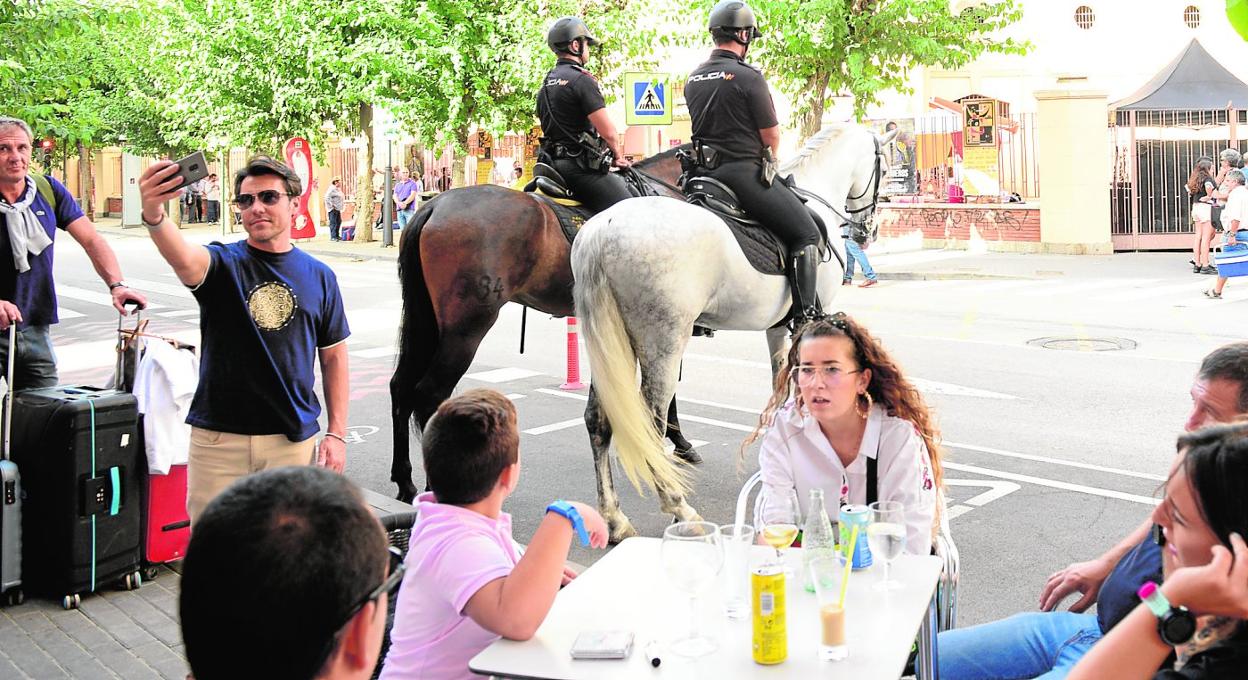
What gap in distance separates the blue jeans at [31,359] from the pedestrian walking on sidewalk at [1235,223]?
15591mm

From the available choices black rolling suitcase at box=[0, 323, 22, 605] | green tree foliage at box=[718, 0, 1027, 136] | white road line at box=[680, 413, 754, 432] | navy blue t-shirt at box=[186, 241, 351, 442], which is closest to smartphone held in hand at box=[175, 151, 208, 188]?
navy blue t-shirt at box=[186, 241, 351, 442]

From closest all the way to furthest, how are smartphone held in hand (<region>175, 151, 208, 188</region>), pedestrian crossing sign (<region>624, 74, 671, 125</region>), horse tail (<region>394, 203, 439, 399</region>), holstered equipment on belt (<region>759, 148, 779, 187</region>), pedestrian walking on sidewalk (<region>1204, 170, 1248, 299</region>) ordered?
smartphone held in hand (<region>175, 151, 208, 188</region>), holstered equipment on belt (<region>759, 148, 779, 187</region>), horse tail (<region>394, 203, 439, 399</region>), pedestrian walking on sidewalk (<region>1204, 170, 1248, 299</region>), pedestrian crossing sign (<region>624, 74, 671, 125</region>)

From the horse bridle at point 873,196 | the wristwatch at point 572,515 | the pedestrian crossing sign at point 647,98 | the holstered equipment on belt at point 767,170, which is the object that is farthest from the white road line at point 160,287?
the wristwatch at point 572,515

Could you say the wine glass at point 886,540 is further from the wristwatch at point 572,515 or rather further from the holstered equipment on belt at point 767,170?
the holstered equipment on belt at point 767,170

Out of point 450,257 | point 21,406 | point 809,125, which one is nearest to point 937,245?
point 809,125

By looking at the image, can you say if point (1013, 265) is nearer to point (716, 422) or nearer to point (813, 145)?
point (716, 422)

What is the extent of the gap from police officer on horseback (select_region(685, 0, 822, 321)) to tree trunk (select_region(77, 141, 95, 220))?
169 feet

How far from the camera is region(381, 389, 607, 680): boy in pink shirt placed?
3.24 meters

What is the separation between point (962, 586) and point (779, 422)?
6.78ft

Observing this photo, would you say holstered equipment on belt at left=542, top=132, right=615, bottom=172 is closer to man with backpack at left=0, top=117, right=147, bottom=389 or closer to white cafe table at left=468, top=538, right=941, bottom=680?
man with backpack at left=0, top=117, right=147, bottom=389

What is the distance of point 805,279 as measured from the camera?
7938 mm

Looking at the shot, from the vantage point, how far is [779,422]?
15.0 feet

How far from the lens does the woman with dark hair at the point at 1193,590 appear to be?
2.37 metres

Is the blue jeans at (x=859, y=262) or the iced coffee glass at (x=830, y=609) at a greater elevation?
the blue jeans at (x=859, y=262)
